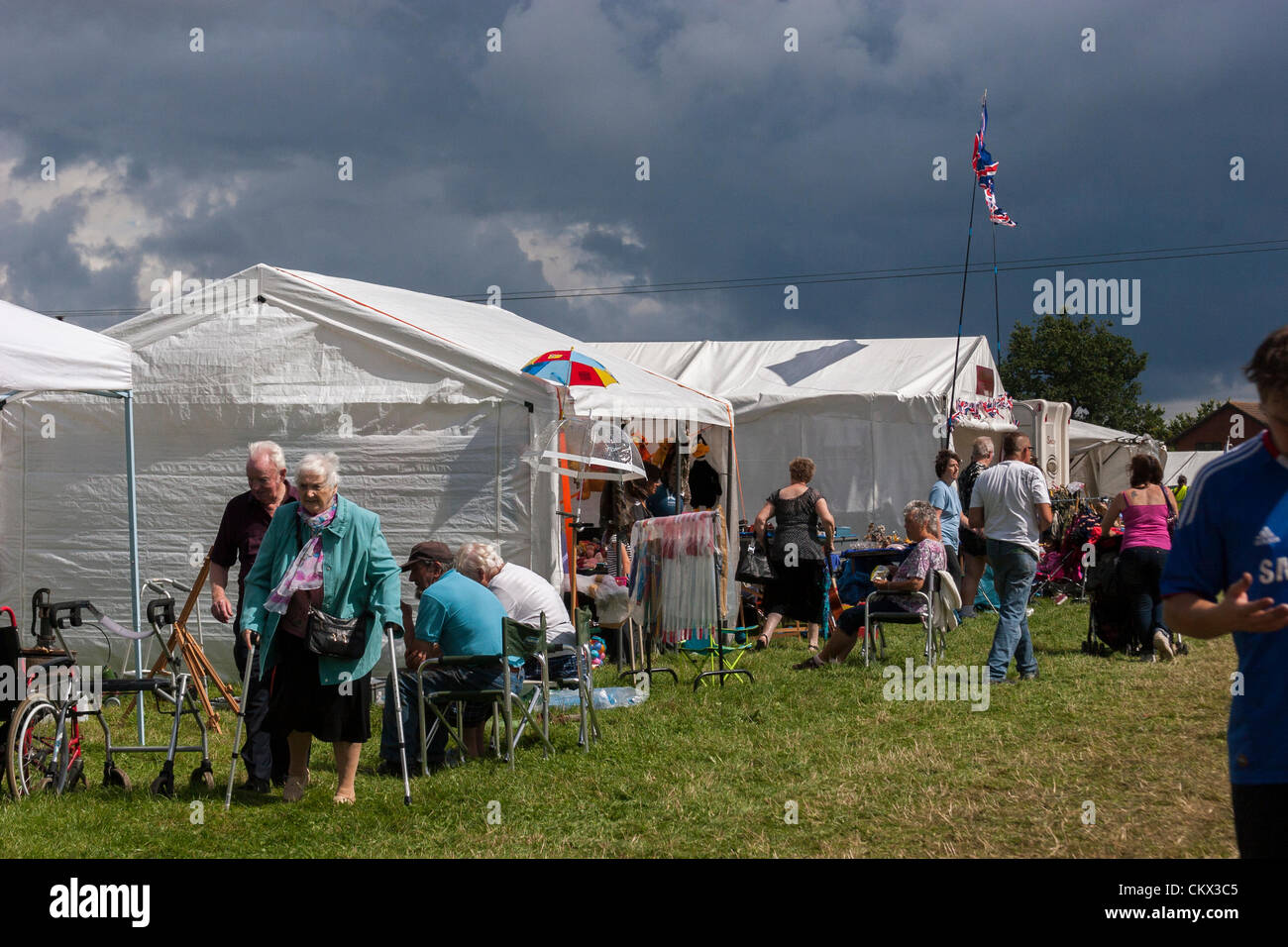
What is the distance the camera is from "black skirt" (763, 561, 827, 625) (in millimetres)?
10488

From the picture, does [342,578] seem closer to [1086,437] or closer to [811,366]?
[811,366]

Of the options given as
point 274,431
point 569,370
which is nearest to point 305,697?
point 274,431

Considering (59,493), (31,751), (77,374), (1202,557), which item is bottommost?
(31,751)

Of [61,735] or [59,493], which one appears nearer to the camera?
[61,735]

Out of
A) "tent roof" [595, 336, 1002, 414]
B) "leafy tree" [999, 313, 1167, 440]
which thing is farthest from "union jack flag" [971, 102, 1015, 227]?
"leafy tree" [999, 313, 1167, 440]

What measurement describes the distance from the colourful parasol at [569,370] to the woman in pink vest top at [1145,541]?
4079 millimetres

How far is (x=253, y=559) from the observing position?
20.5ft

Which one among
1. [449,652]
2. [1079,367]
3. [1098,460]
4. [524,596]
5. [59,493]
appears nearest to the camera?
[449,652]

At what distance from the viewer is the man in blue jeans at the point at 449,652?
20.6ft

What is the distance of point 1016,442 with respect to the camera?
895cm

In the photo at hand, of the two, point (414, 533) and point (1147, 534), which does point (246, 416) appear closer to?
point (414, 533)

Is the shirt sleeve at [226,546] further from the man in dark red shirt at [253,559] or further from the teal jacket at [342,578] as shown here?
the teal jacket at [342,578]

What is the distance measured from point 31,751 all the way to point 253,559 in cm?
134
